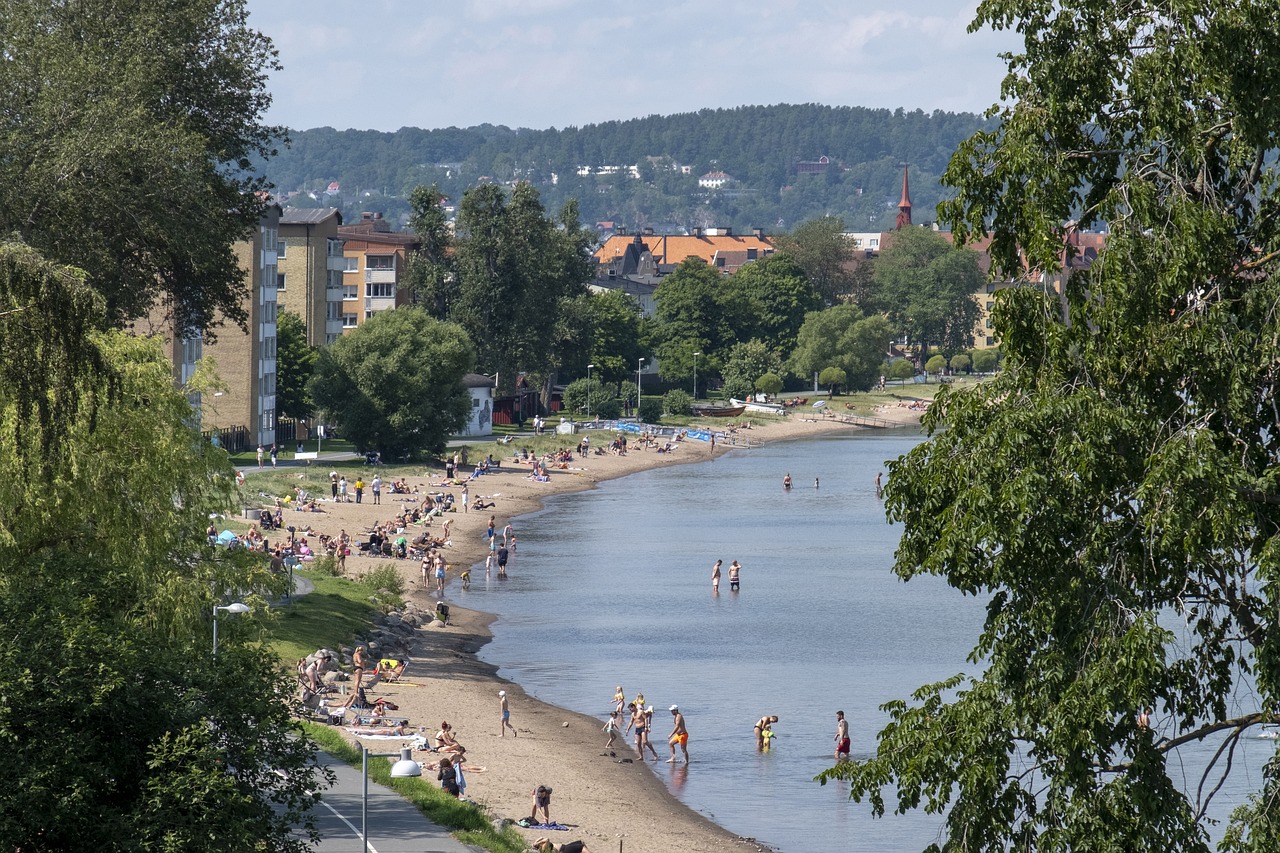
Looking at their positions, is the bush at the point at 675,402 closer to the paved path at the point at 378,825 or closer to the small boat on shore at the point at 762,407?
the small boat on shore at the point at 762,407

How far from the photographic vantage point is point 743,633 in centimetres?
5241

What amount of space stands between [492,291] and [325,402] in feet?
74.0

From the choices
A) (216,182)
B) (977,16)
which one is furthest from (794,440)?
(977,16)

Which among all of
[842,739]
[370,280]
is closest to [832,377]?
[370,280]

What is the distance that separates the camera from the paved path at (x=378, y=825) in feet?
77.7

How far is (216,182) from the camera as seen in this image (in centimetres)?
4141

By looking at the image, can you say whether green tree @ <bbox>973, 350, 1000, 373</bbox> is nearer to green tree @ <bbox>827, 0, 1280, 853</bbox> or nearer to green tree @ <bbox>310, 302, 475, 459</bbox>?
green tree @ <bbox>310, 302, 475, 459</bbox>

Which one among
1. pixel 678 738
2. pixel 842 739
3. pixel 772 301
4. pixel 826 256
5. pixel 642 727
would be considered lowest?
pixel 678 738

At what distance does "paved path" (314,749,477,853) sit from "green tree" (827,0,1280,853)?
1075cm

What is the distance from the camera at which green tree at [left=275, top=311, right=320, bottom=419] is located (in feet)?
308

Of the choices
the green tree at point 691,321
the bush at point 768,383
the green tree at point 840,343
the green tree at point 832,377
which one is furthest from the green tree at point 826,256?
the bush at point 768,383

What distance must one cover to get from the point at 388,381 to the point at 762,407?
190 ft

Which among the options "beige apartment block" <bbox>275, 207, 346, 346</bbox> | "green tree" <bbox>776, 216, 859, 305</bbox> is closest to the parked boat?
"beige apartment block" <bbox>275, 207, 346, 346</bbox>

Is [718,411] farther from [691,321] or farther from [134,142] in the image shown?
[134,142]
